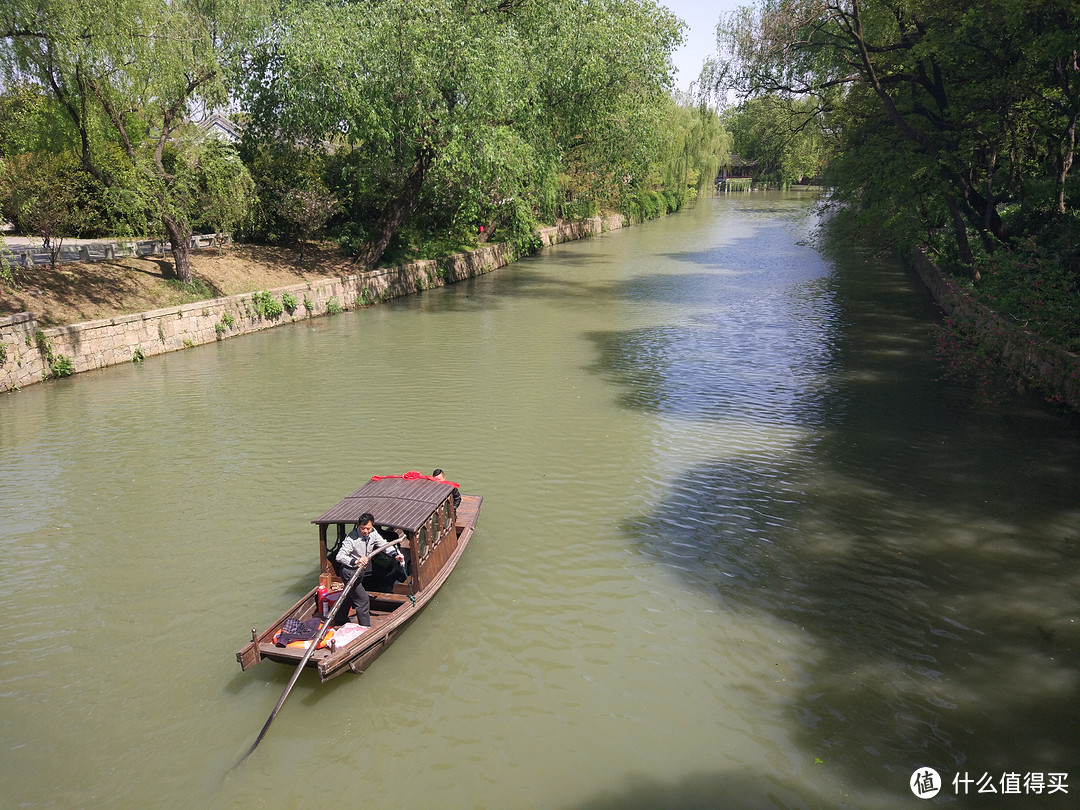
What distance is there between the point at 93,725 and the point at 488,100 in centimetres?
2363

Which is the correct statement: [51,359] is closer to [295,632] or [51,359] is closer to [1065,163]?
[295,632]

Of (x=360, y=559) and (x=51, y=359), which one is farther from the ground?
(x=51, y=359)

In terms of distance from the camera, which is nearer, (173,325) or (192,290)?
(173,325)

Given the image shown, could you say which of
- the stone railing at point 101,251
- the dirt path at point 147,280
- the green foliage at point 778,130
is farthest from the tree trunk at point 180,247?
the green foliage at point 778,130

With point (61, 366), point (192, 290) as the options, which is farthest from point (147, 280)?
point (61, 366)

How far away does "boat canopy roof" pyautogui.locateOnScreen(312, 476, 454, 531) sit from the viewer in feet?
29.5

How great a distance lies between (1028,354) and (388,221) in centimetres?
2374

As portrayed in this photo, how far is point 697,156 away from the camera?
75.6 metres

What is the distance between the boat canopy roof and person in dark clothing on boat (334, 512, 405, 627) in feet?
0.63

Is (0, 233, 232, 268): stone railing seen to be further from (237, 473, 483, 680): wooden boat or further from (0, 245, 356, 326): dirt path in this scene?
(237, 473, 483, 680): wooden boat

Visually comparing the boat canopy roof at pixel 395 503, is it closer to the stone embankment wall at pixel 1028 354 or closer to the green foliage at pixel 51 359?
the stone embankment wall at pixel 1028 354

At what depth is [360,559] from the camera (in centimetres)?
848

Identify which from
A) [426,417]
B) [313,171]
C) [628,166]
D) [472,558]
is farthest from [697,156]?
[472,558]

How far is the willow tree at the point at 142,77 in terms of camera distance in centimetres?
1912
